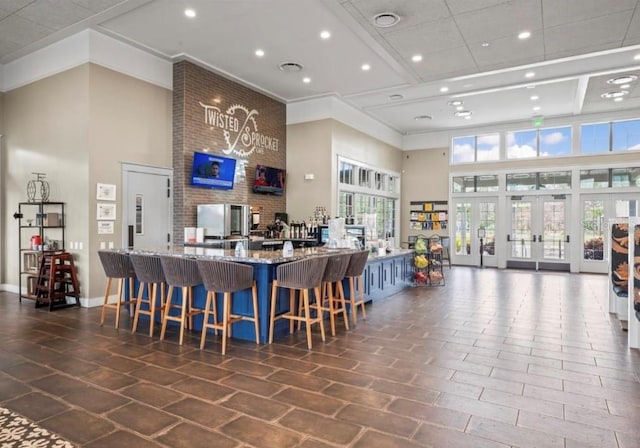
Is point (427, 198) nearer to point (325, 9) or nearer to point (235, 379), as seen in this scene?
point (325, 9)

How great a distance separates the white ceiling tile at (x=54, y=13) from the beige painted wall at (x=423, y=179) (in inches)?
389

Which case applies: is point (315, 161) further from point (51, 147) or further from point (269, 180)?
point (51, 147)

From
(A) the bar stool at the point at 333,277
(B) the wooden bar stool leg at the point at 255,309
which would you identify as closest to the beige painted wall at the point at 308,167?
(A) the bar stool at the point at 333,277

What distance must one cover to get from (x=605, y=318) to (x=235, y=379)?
198 inches

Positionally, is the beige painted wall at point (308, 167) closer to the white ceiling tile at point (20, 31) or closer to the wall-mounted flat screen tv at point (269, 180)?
the wall-mounted flat screen tv at point (269, 180)

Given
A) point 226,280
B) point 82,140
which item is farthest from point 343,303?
point 82,140

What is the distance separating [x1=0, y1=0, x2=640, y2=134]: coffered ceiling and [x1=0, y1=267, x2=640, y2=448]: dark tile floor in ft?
13.5

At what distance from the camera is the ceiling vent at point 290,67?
25.0ft

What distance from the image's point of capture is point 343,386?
10.6 ft

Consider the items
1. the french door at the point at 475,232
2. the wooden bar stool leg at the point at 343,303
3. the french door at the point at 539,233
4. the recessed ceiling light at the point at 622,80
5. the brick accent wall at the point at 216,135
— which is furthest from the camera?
the french door at the point at 475,232

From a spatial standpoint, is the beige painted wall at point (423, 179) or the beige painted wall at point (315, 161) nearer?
the beige painted wall at point (315, 161)

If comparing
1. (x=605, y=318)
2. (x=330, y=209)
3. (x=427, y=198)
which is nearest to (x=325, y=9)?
(x=330, y=209)

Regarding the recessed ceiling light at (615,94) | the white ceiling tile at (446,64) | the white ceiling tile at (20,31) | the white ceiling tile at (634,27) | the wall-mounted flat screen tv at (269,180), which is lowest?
the wall-mounted flat screen tv at (269,180)

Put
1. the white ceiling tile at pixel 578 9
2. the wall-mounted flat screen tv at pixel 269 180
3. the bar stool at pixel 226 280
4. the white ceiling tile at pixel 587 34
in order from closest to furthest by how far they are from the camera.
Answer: the bar stool at pixel 226 280 → the white ceiling tile at pixel 578 9 → the white ceiling tile at pixel 587 34 → the wall-mounted flat screen tv at pixel 269 180
